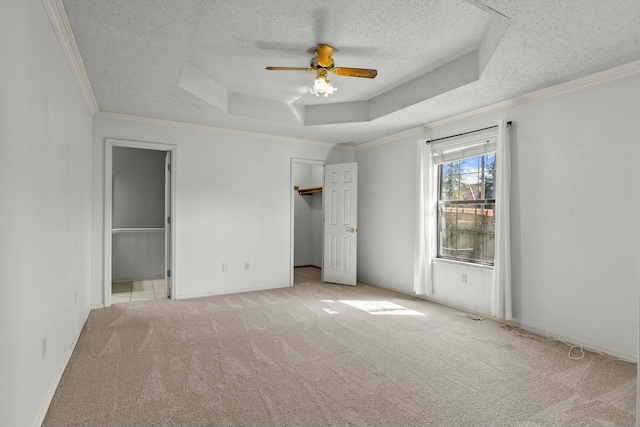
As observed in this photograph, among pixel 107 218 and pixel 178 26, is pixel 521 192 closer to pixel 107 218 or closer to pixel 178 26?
pixel 178 26

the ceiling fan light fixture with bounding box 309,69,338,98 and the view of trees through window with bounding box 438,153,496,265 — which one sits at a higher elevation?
the ceiling fan light fixture with bounding box 309,69,338,98

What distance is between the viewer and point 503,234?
375 centimetres

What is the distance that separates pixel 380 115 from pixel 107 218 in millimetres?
3677

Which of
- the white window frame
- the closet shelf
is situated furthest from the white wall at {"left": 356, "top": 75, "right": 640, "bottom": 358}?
the closet shelf

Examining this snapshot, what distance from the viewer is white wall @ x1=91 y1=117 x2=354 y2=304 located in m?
4.59

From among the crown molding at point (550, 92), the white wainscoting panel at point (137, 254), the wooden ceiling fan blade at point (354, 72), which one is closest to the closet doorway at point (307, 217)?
the white wainscoting panel at point (137, 254)

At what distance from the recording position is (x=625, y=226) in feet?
9.63

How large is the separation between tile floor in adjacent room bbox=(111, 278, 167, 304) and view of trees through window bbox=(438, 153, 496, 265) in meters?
4.02

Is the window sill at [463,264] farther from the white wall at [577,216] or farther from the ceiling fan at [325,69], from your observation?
the ceiling fan at [325,69]

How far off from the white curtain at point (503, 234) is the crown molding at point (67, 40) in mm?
3956

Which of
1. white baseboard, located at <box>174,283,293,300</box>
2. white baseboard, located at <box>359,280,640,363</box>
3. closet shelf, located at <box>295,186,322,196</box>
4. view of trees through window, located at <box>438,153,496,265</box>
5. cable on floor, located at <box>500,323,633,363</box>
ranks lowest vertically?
cable on floor, located at <box>500,323,633,363</box>

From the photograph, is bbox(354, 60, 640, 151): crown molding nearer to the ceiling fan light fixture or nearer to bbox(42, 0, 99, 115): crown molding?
the ceiling fan light fixture

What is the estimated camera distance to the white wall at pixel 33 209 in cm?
152

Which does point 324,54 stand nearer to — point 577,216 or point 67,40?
point 67,40
